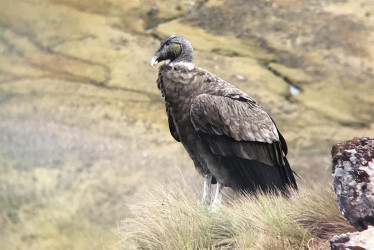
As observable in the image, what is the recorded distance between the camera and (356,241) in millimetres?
4469

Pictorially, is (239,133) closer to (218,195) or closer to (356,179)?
(218,195)

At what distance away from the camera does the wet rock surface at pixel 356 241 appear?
440 cm

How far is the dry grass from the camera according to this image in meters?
5.66

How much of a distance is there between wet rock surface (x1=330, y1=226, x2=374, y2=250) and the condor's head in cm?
298

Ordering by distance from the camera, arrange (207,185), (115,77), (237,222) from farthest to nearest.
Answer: (115,77), (207,185), (237,222)

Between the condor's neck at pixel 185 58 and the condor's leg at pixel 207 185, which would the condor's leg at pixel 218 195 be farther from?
the condor's neck at pixel 185 58

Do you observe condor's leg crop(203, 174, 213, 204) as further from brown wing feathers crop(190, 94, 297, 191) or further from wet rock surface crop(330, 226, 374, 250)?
wet rock surface crop(330, 226, 374, 250)

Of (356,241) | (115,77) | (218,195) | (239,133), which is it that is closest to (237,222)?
(218,195)

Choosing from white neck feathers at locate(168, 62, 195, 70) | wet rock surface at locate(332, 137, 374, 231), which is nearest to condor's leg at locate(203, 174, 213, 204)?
white neck feathers at locate(168, 62, 195, 70)

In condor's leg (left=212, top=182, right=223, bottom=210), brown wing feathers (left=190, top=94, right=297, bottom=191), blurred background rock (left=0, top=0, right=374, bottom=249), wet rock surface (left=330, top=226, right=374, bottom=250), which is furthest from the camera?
blurred background rock (left=0, top=0, right=374, bottom=249)

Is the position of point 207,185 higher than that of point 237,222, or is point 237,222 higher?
point 237,222

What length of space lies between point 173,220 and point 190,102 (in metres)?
1.20

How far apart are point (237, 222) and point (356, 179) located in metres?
1.38

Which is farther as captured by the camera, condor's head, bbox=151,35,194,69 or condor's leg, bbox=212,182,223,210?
condor's head, bbox=151,35,194,69
